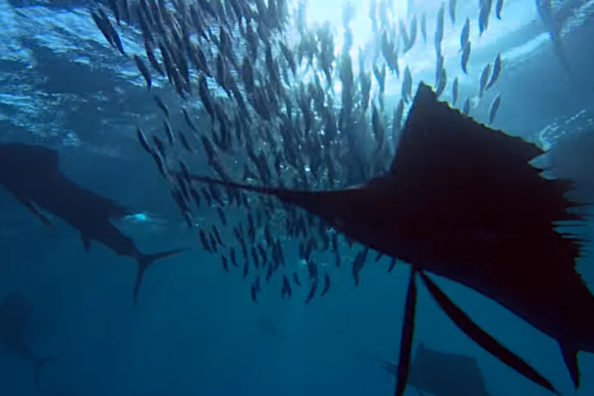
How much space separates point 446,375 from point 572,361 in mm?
10373

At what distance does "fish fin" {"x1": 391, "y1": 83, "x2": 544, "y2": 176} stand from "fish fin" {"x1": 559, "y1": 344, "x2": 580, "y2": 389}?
1.18m

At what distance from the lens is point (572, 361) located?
8.46ft

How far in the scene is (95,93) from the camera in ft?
42.4

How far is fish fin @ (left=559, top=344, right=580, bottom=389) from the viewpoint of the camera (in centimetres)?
256

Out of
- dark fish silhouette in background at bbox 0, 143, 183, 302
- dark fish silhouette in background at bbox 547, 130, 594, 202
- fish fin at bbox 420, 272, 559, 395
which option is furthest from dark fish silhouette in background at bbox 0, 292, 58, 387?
fish fin at bbox 420, 272, 559, 395

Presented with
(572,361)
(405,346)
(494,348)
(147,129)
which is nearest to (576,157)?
(147,129)

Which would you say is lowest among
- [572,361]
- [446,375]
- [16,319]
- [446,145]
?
[16,319]

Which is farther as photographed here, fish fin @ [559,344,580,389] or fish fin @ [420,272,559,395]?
fish fin @ [559,344,580,389]

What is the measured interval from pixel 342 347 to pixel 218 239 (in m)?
131

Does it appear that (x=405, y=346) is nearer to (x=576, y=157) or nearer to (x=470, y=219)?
(x=470, y=219)

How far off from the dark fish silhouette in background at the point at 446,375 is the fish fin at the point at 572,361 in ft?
32.6

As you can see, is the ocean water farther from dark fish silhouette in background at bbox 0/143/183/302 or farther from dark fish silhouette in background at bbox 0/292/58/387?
dark fish silhouette in background at bbox 0/292/58/387

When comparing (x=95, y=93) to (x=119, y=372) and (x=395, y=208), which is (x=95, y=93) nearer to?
(x=395, y=208)

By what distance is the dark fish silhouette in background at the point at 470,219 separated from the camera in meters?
2.00
